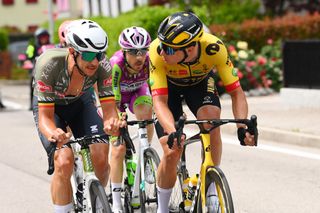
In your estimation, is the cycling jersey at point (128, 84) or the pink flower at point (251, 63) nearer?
the cycling jersey at point (128, 84)

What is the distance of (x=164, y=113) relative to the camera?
21.7 ft

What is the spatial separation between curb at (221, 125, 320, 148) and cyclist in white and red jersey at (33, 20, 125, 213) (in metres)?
5.82

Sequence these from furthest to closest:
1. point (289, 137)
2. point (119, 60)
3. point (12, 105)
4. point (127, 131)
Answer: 1. point (12, 105)
2. point (289, 137)
3. point (119, 60)
4. point (127, 131)

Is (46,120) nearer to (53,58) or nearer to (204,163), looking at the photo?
(53,58)

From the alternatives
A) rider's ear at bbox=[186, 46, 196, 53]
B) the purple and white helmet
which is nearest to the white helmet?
rider's ear at bbox=[186, 46, 196, 53]

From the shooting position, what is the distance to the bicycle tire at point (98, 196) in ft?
19.9

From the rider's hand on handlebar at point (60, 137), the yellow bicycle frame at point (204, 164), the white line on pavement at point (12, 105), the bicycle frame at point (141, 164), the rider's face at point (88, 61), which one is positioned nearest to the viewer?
the rider's hand on handlebar at point (60, 137)

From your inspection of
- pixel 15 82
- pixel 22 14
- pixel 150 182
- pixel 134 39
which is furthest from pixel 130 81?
pixel 22 14

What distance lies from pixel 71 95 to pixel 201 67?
41.7 inches

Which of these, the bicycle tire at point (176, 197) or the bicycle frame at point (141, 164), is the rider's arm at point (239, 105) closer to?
the bicycle tire at point (176, 197)

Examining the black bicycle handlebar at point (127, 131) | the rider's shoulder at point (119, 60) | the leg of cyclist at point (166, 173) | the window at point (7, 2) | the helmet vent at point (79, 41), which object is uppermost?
the helmet vent at point (79, 41)

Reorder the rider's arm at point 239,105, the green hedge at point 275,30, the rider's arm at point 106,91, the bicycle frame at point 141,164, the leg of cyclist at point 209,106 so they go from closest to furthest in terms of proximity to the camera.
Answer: the rider's arm at point 239,105 → the rider's arm at point 106,91 → the leg of cyclist at point 209,106 → the bicycle frame at point 141,164 → the green hedge at point 275,30

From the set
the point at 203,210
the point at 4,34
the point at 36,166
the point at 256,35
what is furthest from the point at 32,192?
Answer: the point at 4,34

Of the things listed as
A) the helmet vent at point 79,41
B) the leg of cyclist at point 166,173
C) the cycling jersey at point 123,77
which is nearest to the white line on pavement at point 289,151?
the cycling jersey at point 123,77
